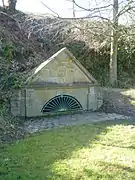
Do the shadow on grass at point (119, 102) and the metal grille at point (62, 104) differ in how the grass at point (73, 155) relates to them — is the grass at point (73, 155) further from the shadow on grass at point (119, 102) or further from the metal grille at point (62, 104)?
the shadow on grass at point (119, 102)

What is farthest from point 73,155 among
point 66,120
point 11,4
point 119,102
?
point 11,4

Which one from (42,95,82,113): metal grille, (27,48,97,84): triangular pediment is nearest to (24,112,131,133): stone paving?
(42,95,82,113): metal grille

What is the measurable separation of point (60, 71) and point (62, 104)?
1.00m

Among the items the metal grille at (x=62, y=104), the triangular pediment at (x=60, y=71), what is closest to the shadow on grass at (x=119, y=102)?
the metal grille at (x=62, y=104)

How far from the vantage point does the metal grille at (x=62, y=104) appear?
33.7 ft

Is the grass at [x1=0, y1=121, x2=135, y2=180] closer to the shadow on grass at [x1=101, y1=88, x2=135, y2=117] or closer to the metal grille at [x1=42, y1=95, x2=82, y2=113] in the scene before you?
the metal grille at [x1=42, y1=95, x2=82, y2=113]

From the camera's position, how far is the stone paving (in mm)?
8844

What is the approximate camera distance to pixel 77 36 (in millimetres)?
14906

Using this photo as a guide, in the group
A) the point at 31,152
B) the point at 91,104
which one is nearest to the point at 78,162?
the point at 31,152

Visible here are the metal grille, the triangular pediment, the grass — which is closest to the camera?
the grass

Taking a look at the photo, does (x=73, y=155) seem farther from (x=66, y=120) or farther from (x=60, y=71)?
(x=60, y=71)

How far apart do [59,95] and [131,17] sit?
4.50m

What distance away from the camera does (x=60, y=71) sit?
33.9 feet

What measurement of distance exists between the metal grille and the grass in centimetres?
194
